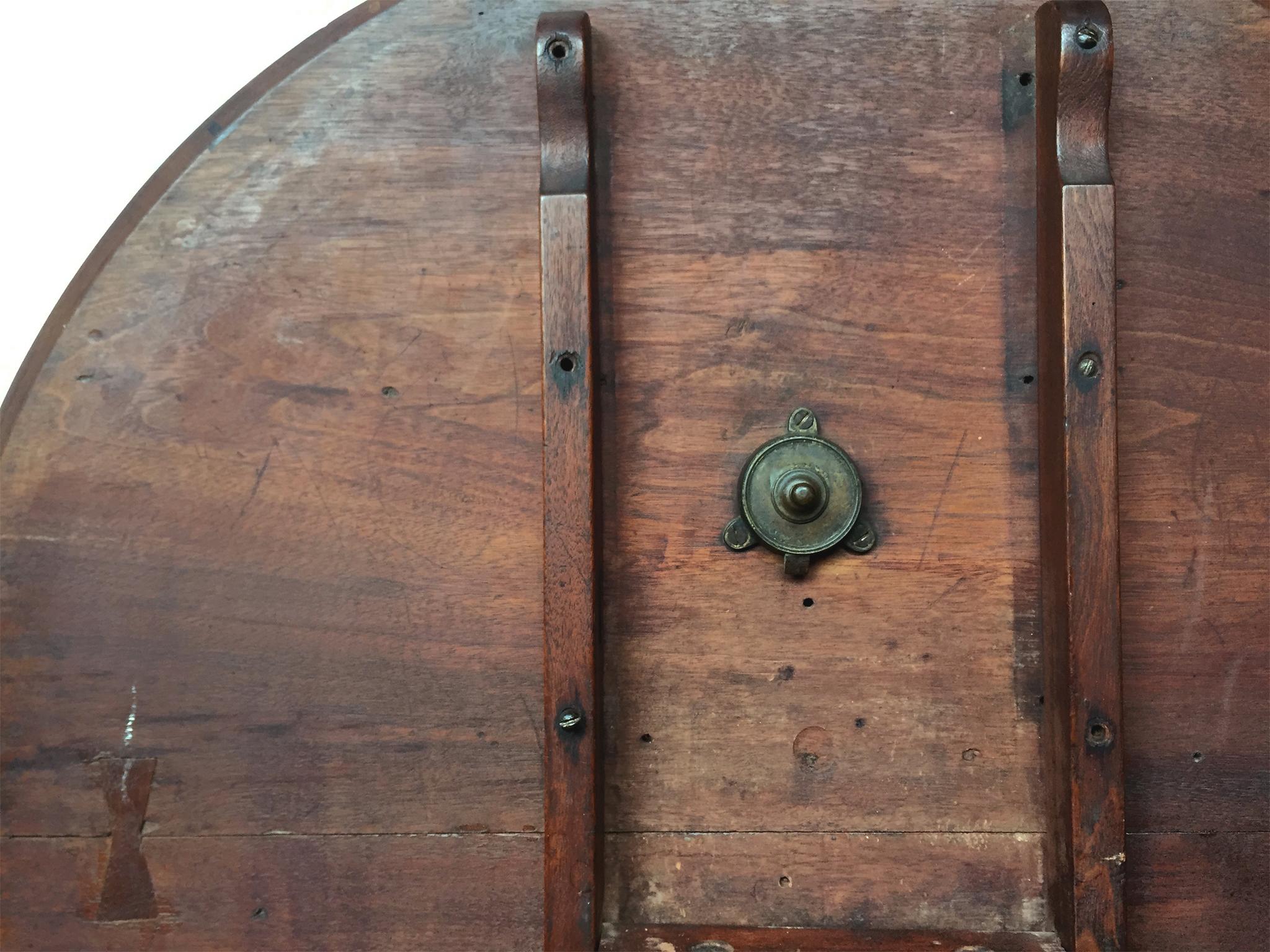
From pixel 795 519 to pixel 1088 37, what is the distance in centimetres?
57

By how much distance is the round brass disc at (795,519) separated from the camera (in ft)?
3.36

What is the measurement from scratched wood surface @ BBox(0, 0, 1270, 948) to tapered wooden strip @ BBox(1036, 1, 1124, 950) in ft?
0.18

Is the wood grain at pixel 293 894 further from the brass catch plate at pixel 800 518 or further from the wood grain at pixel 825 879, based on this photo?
the brass catch plate at pixel 800 518

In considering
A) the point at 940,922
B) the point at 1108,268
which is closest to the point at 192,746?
the point at 940,922

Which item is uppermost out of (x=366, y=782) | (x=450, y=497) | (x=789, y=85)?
(x=789, y=85)

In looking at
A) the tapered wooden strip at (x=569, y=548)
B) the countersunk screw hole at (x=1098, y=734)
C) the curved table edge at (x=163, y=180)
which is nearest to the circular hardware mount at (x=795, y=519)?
the tapered wooden strip at (x=569, y=548)

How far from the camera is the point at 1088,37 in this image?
0.98m

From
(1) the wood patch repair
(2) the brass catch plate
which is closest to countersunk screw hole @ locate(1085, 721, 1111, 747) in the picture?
(2) the brass catch plate

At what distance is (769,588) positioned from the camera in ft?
3.41

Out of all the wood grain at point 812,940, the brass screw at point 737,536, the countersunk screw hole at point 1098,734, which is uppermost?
the brass screw at point 737,536

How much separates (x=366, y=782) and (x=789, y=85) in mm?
879

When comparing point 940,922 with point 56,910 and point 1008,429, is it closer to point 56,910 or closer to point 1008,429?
point 1008,429

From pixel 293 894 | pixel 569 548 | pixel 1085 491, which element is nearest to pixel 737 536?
pixel 569 548

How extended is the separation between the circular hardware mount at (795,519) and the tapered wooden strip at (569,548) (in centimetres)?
17
